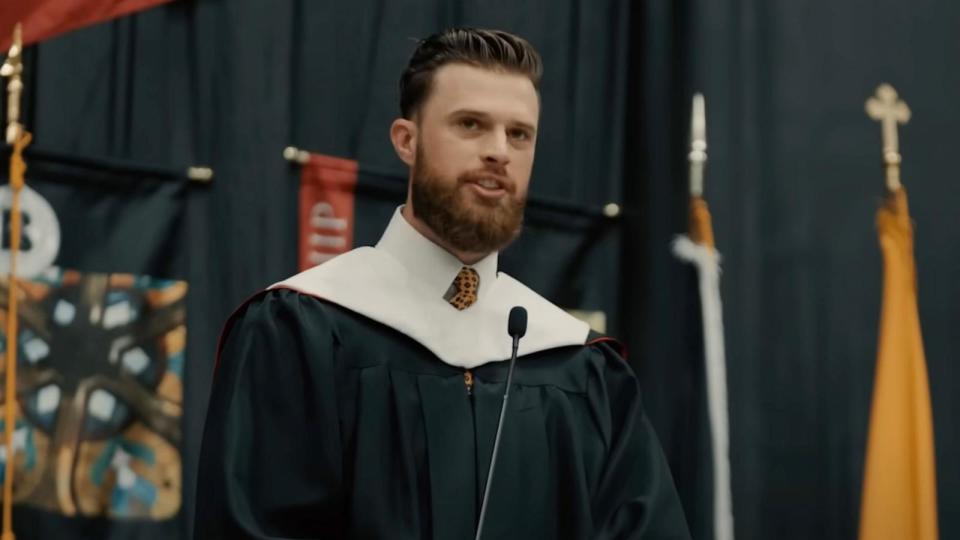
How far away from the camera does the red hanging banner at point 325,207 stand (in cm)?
357

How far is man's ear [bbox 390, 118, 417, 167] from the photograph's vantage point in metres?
2.48

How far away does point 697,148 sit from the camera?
4.17m

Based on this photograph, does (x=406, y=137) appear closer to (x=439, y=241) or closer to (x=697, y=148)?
(x=439, y=241)

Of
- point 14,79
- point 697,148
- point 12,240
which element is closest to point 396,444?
point 12,240

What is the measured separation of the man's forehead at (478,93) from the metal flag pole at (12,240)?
111cm

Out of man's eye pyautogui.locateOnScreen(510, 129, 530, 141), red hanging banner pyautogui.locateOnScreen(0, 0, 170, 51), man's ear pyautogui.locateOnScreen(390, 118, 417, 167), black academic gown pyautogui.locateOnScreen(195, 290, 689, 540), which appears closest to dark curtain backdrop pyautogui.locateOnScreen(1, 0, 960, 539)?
red hanging banner pyautogui.locateOnScreen(0, 0, 170, 51)

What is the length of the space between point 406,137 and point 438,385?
0.45m

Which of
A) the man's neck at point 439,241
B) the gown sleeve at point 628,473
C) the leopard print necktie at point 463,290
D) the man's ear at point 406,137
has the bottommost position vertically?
the gown sleeve at point 628,473

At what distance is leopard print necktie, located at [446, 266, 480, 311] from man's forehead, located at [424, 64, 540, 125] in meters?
0.29

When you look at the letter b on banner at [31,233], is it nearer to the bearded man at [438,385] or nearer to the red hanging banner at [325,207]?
the red hanging banner at [325,207]

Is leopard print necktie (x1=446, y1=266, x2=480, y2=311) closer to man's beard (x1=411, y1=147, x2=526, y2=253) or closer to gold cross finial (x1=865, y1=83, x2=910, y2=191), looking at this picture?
man's beard (x1=411, y1=147, x2=526, y2=253)

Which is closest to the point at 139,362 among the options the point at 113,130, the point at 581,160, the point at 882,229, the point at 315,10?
the point at 113,130

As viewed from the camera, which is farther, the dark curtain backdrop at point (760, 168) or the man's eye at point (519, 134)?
the dark curtain backdrop at point (760, 168)

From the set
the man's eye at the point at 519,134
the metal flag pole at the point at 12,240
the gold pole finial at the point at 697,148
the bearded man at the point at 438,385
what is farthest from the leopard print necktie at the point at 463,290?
the gold pole finial at the point at 697,148
